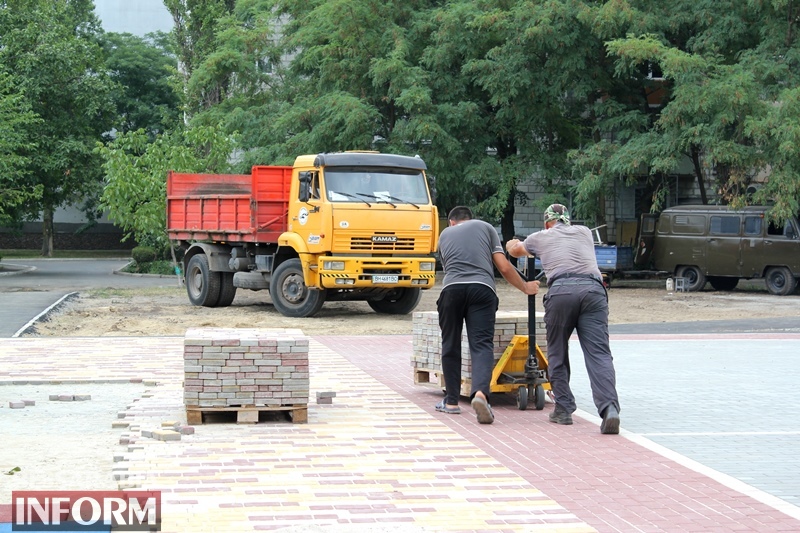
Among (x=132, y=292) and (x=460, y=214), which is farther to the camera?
(x=132, y=292)

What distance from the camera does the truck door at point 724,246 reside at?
30516 millimetres

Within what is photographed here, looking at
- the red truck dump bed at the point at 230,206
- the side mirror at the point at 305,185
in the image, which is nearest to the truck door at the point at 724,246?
the red truck dump bed at the point at 230,206

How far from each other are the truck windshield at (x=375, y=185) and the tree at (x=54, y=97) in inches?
856

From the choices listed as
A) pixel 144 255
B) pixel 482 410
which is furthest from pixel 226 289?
pixel 144 255

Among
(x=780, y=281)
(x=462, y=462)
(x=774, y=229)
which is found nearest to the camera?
(x=462, y=462)

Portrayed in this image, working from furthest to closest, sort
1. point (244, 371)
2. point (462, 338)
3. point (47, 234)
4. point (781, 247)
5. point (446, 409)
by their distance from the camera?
point (47, 234) → point (781, 247) → point (462, 338) → point (446, 409) → point (244, 371)

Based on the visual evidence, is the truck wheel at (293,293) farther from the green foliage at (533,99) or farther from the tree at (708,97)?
the tree at (708,97)

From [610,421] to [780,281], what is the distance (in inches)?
869

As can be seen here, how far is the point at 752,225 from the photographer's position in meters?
30.3

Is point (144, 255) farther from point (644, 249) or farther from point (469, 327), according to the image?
point (469, 327)

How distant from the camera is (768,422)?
1009 cm

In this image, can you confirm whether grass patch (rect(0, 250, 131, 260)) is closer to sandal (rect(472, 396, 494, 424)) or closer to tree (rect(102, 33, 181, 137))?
tree (rect(102, 33, 181, 137))

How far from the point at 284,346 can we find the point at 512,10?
26.3 m

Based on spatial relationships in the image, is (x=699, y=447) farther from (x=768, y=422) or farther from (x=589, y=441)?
(x=768, y=422)
